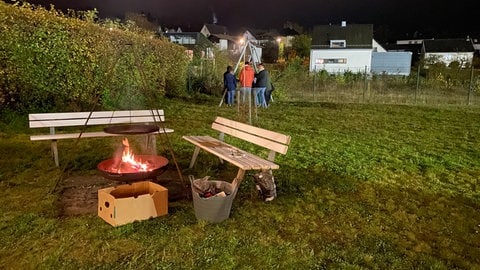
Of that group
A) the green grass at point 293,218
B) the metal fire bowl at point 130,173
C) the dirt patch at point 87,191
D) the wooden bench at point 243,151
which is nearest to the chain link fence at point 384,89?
the green grass at point 293,218

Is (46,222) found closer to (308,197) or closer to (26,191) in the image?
(26,191)

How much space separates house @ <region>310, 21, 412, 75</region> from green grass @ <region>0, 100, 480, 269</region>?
37.8 metres

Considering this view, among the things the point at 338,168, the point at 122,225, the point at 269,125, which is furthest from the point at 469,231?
the point at 269,125

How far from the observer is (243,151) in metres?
5.26

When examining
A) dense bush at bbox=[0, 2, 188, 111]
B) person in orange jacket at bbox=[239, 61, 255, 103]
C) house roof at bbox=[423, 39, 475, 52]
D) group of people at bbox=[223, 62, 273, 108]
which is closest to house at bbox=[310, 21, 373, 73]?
house roof at bbox=[423, 39, 475, 52]

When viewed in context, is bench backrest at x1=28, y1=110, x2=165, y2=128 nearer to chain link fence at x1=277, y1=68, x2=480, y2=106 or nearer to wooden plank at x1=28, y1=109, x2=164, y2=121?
wooden plank at x1=28, y1=109, x2=164, y2=121

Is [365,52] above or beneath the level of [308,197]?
above

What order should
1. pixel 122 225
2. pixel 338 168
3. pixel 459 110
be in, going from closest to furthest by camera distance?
pixel 122 225 → pixel 338 168 → pixel 459 110

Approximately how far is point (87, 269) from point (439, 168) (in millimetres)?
5802

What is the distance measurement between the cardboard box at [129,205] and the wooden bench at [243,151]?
34.4 inches

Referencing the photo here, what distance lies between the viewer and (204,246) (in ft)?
12.0

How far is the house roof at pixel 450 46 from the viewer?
5778 cm

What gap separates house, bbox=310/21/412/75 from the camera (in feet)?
144

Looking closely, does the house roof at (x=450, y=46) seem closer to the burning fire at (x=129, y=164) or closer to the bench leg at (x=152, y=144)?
the bench leg at (x=152, y=144)
